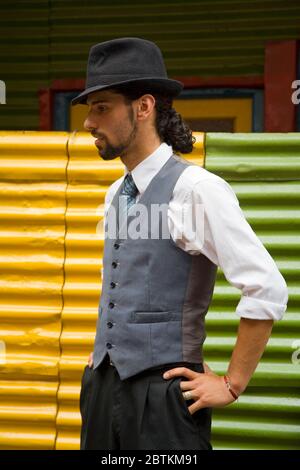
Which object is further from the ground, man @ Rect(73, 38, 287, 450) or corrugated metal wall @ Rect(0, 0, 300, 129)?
corrugated metal wall @ Rect(0, 0, 300, 129)

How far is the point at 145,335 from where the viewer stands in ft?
7.32

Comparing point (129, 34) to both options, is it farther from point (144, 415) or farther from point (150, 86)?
point (144, 415)

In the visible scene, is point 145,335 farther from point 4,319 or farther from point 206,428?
point 4,319

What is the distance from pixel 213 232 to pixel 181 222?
121mm

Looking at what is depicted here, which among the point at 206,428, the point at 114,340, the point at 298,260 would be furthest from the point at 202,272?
the point at 298,260

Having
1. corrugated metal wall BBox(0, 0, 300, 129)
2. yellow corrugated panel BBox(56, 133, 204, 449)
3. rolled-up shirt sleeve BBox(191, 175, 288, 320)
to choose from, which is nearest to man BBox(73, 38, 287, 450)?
rolled-up shirt sleeve BBox(191, 175, 288, 320)

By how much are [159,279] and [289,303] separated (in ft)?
5.13

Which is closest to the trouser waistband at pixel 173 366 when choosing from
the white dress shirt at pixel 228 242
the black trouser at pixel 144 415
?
the black trouser at pixel 144 415

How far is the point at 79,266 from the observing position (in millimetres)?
3730

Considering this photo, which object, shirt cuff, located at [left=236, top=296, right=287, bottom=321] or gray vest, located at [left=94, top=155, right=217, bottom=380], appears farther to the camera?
gray vest, located at [left=94, top=155, right=217, bottom=380]

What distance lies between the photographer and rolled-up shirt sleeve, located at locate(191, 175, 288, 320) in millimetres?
2102

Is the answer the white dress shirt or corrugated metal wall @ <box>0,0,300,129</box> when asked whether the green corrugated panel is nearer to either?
the white dress shirt

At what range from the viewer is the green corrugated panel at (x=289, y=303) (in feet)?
11.6

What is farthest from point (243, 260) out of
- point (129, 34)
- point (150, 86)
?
point (129, 34)
